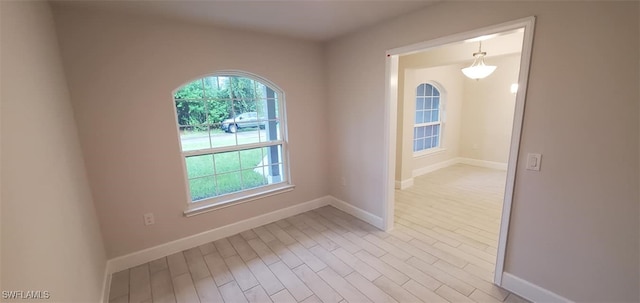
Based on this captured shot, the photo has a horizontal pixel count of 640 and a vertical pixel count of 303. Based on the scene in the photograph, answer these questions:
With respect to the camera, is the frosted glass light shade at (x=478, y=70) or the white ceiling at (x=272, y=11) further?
the frosted glass light shade at (x=478, y=70)

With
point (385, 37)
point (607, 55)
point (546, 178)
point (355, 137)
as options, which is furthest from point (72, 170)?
point (607, 55)

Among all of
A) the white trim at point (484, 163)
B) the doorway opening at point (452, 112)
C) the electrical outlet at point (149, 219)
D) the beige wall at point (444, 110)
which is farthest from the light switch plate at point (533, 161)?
the white trim at point (484, 163)

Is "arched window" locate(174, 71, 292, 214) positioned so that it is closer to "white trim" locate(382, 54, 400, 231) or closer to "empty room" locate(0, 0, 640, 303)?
"empty room" locate(0, 0, 640, 303)

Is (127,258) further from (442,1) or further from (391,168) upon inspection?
(442,1)

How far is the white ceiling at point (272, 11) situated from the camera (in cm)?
195

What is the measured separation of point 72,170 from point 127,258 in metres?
1.09

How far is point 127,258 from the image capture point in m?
2.38

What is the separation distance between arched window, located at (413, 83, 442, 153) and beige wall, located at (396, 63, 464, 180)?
123 millimetres

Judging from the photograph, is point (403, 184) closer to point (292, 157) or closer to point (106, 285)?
point (292, 157)

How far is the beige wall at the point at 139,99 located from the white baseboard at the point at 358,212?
4.40 ft

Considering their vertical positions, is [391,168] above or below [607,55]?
below

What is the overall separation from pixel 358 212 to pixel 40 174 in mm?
2868

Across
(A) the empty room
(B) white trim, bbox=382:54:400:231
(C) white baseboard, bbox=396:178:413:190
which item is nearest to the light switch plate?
(A) the empty room

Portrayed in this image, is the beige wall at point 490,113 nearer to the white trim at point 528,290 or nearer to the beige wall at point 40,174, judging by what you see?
the white trim at point 528,290
